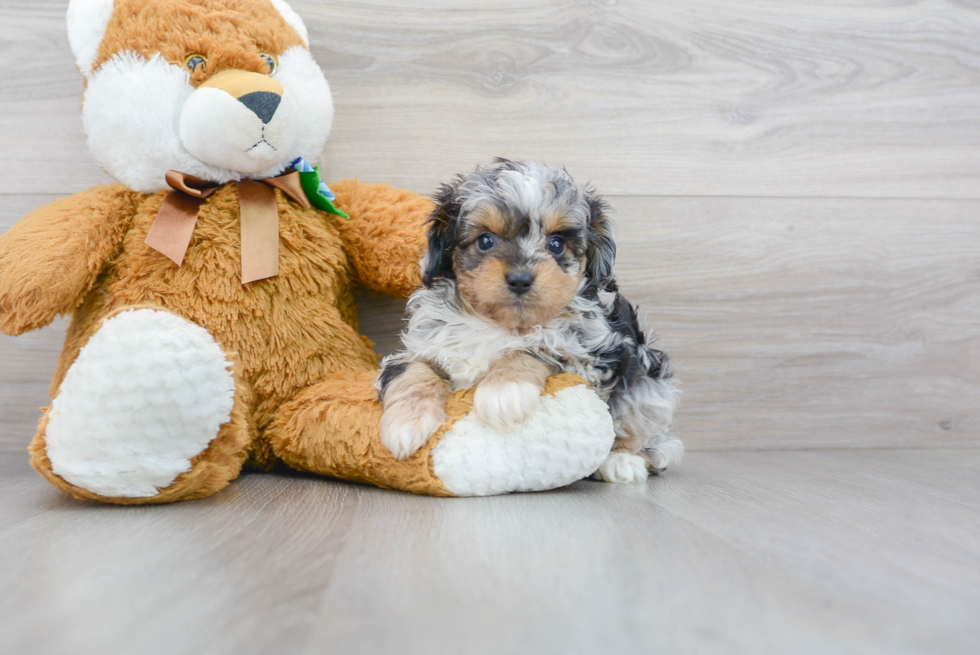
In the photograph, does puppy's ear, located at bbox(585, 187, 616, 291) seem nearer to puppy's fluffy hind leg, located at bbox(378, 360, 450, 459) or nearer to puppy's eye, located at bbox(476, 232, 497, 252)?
puppy's eye, located at bbox(476, 232, 497, 252)

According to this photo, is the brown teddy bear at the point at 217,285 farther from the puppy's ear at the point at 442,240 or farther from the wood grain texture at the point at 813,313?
the wood grain texture at the point at 813,313

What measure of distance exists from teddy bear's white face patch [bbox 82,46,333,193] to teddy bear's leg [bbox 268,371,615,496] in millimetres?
615

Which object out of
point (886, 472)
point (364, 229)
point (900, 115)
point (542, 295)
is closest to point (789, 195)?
point (900, 115)

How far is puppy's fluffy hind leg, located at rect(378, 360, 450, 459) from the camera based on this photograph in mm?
1375

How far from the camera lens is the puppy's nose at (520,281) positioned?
1.38 m

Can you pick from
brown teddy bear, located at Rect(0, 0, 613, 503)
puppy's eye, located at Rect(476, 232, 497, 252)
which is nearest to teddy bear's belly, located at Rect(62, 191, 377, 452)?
brown teddy bear, located at Rect(0, 0, 613, 503)

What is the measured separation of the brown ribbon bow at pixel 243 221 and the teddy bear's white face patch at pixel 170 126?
4 centimetres

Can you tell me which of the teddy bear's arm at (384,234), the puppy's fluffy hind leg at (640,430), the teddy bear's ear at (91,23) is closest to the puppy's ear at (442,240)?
the teddy bear's arm at (384,234)

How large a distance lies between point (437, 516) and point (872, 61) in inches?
74.2

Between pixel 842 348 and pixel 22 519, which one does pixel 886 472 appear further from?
pixel 22 519

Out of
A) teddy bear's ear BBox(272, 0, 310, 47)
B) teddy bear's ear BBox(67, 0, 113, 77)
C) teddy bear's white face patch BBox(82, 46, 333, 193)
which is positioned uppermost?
teddy bear's ear BBox(272, 0, 310, 47)

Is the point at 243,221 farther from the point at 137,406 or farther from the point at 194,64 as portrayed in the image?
the point at 137,406

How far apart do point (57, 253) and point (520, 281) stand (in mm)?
938

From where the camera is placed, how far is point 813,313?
6.95 feet
